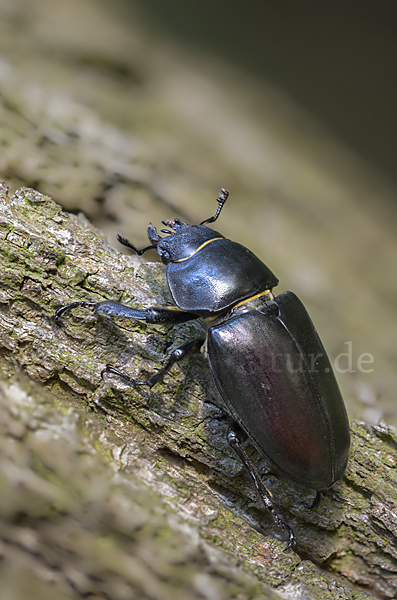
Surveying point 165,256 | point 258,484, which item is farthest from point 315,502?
point 165,256

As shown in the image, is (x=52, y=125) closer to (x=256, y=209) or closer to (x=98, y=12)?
(x=98, y=12)

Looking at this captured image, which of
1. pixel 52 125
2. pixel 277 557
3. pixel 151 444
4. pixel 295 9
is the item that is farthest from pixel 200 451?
pixel 295 9

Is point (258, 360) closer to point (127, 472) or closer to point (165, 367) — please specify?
point (165, 367)

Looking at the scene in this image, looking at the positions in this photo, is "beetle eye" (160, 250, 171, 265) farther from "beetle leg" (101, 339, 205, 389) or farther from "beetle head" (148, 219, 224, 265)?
"beetle leg" (101, 339, 205, 389)

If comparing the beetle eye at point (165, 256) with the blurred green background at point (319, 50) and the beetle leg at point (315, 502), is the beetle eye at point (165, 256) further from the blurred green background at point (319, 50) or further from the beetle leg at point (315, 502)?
the blurred green background at point (319, 50)

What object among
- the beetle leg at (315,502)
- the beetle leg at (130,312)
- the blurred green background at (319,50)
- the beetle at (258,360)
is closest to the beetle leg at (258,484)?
the beetle at (258,360)

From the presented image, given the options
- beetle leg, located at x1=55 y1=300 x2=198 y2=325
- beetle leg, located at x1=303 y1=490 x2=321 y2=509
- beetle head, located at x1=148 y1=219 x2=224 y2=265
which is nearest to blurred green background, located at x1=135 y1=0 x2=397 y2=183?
beetle head, located at x1=148 y1=219 x2=224 y2=265
